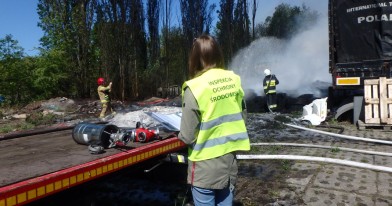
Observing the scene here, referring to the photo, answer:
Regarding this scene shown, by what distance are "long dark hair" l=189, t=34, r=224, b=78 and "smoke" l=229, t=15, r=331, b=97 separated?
1117 cm

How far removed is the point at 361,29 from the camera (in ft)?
25.7

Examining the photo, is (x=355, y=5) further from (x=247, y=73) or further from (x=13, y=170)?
(x=247, y=73)

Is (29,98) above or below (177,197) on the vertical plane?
above

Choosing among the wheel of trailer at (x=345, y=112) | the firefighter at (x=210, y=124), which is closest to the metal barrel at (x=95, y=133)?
the firefighter at (x=210, y=124)

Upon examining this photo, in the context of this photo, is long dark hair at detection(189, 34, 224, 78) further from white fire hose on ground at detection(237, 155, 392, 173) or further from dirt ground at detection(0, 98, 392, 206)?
white fire hose on ground at detection(237, 155, 392, 173)

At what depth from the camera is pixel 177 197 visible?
3748mm

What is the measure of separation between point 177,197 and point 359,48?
6.46 m

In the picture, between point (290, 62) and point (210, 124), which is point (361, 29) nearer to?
point (210, 124)

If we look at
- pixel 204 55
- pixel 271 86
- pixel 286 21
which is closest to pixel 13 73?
pixel 271 86

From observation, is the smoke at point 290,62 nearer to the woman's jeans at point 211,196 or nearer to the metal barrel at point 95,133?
the metal barrel at point 95,133

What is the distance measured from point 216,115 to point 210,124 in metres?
0.07

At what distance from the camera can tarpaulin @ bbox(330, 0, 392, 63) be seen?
24.3 feet

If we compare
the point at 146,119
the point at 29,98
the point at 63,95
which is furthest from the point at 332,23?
the point at 29,98

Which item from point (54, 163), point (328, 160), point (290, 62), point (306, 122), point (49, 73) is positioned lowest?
point (328, 160)
